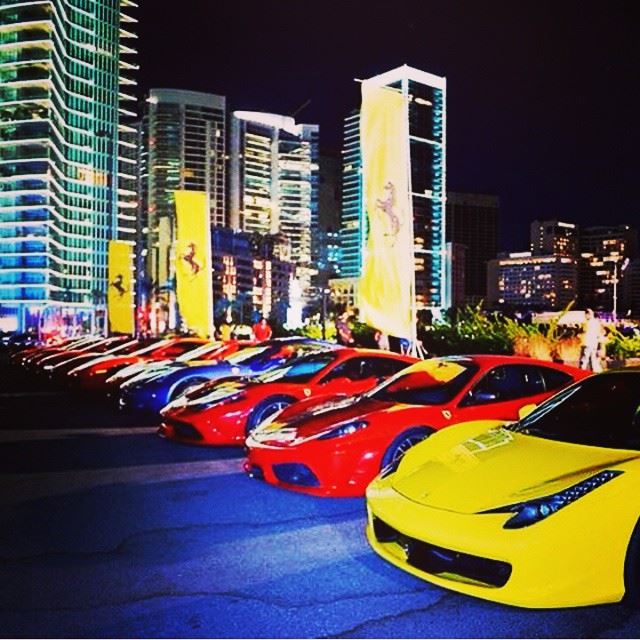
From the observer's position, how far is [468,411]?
700 centimetres

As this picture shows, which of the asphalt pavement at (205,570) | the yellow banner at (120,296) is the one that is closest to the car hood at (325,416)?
the asphalt pavement at (205,570)

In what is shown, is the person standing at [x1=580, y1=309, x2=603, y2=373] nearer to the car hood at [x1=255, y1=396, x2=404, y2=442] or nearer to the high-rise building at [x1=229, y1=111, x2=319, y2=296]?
→ the car hood at [x1=255, y1=396, x2=404, y2=442]

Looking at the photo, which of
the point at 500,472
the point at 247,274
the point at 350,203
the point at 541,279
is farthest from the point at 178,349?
the point at 541,279

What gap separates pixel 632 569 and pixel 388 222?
11901mm

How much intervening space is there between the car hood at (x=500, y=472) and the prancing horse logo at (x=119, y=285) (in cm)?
3034

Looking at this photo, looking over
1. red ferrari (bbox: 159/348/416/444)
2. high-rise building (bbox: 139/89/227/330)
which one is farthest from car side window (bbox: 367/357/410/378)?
high-rise building (bbox: 139/89/227/330)

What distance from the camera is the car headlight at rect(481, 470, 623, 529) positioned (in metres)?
3.81

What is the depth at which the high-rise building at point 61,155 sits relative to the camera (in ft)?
356

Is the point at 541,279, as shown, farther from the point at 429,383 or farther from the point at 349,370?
the point at 429,383

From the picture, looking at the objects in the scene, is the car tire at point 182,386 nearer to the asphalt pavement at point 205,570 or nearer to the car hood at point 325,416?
the asphalt pavement at point 205,570

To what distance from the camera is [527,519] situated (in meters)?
3.81

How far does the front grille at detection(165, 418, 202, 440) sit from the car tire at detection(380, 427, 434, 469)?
300cm

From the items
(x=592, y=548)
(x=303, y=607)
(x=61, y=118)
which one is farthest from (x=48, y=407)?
(x=61, y=118)

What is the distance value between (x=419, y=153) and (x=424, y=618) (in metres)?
135
